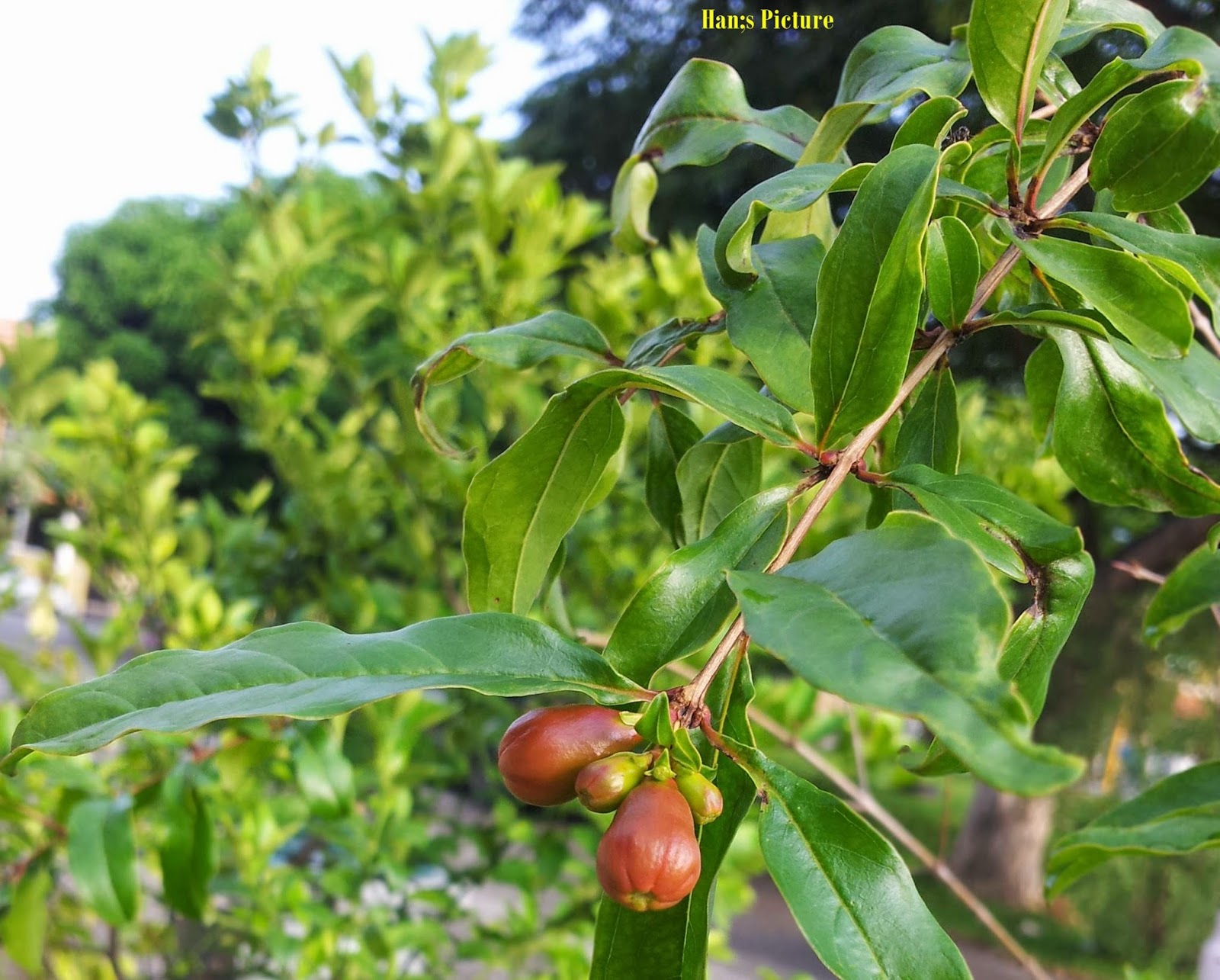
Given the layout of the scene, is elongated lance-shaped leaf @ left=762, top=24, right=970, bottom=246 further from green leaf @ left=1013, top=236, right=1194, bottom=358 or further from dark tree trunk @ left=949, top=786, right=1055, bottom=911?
Result: dark tree trunk @ left=949, top=786, right=1055, bottom=911

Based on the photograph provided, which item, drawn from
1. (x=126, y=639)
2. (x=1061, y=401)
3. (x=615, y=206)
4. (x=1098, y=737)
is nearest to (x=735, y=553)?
(x=1061, y=401)

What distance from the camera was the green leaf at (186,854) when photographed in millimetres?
855

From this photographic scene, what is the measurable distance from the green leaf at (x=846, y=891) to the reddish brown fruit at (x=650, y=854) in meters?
0.03

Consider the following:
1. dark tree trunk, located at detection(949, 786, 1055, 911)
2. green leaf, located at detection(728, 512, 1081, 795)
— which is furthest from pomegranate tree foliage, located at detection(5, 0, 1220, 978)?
dark tree trunk, located at detection(949, 786, 1055, 911)

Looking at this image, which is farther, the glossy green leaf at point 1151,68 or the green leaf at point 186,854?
the green leaf at point 186,854

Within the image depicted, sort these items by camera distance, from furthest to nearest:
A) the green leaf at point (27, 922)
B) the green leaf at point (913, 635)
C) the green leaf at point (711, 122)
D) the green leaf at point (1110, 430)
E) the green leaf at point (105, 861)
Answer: the green leaf at point (27, 922) → the green leaf at point (105, 861) → the green leaf at point (711, 122) → the green leaf at point (1110, 430) → the green leaf at point (913, 635)

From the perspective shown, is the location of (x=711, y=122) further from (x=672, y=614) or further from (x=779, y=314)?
(x=672, y=614)

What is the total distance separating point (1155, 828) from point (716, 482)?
251 mm

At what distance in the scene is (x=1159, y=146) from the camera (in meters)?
0.41

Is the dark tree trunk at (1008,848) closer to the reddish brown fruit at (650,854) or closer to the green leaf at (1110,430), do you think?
the green leaf at (1110,430)

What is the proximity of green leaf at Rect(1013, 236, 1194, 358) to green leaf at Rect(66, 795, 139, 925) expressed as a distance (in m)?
0.83

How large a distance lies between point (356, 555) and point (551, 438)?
4.18 ft

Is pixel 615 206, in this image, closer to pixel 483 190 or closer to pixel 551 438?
pixel 551 438

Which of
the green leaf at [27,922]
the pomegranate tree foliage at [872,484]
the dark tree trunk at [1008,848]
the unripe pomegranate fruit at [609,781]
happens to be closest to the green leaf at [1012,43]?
the pomegranate tree foliage at [872,484]
